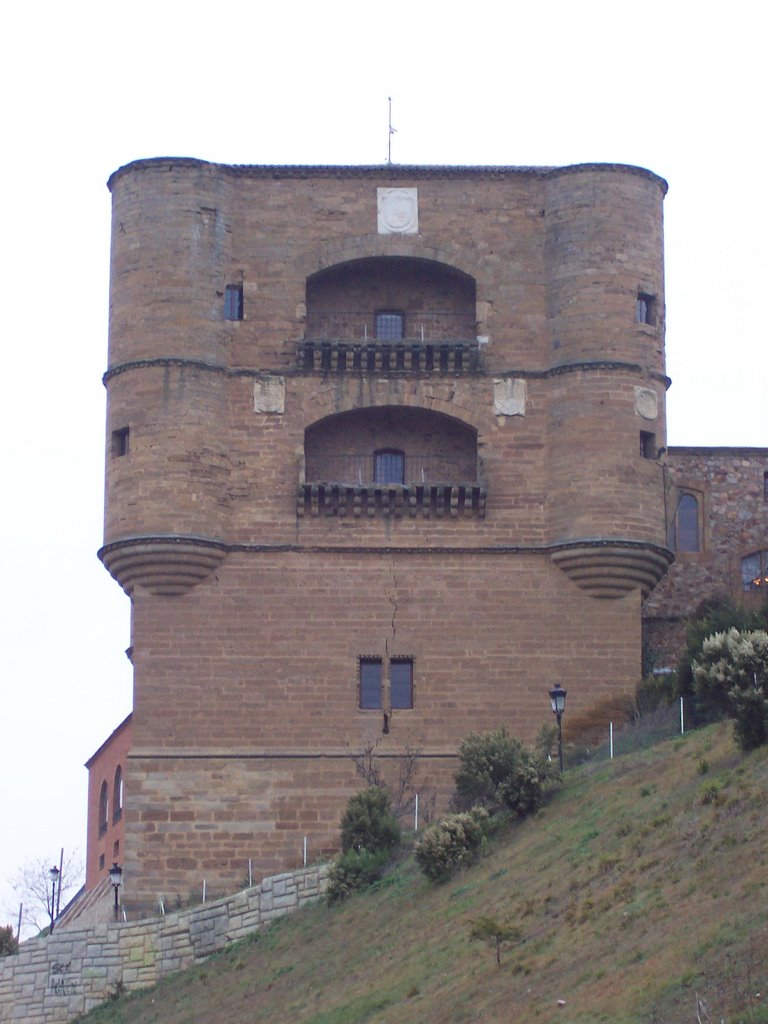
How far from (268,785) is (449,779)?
11.6 feet

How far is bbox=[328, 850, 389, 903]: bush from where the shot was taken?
4694 centimetres

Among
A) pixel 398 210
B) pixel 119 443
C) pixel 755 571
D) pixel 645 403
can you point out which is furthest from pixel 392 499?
pixel 755 571

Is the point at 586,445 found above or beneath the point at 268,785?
above

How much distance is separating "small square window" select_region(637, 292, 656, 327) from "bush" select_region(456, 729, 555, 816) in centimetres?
959

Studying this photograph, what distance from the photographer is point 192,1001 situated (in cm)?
4572

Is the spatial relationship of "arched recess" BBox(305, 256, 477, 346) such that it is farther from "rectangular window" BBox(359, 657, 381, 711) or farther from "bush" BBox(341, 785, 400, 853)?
"bush" BBox(341, 785, 400, 853)

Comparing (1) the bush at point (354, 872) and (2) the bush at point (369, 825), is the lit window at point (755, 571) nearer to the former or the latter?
(2) the bush at point (369, 825)

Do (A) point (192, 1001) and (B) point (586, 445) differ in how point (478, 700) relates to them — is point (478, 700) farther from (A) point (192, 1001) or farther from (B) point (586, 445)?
(A) point (192, 1001)

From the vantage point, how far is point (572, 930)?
3678cm

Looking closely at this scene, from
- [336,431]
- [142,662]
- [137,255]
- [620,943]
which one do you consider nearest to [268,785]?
[142,662]

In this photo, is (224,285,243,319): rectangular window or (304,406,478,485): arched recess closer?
(224,285,243,319): rectangular window

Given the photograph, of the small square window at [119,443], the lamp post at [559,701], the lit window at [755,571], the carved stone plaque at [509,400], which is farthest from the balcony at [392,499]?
the lit window at [755,571]

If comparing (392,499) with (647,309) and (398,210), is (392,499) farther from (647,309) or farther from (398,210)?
(647,309)

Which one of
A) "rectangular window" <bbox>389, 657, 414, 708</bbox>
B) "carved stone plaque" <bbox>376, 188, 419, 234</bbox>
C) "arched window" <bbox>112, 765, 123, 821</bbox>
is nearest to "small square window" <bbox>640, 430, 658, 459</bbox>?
"carved stone plaque" <bbox>376, 188, 419, 234</bbox>
